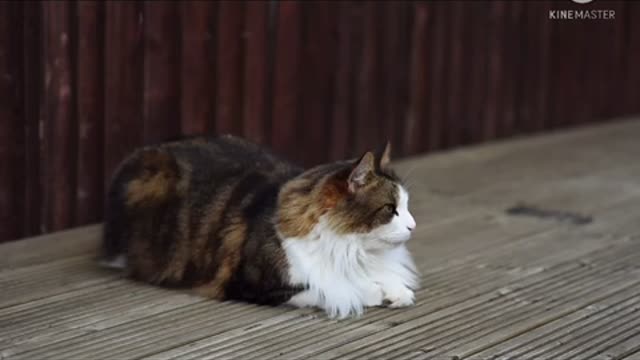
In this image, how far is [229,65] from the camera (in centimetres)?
589

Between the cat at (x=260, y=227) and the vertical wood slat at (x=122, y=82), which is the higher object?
the vertical wood slat at (x=122, y=82)

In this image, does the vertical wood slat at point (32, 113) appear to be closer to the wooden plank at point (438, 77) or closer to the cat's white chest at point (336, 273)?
the cat's white chest at point (336, 273)

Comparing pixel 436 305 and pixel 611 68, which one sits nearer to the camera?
pixel 436 305

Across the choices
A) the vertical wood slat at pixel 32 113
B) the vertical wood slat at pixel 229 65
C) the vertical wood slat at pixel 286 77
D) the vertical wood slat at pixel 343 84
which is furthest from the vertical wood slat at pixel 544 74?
the vertical wood slat at pixel 32 113

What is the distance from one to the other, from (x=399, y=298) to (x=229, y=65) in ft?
6.96

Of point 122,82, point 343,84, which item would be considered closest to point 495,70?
point 343,84

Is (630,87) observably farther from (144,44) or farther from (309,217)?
(309,217)

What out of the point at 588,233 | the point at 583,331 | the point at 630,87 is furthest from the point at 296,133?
the point at 630,87

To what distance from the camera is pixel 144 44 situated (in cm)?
544

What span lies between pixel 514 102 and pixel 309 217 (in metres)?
3.94

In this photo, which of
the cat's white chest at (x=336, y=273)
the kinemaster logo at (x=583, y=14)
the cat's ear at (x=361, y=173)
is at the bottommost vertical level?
the cat's white chest at (x=336, y=273)

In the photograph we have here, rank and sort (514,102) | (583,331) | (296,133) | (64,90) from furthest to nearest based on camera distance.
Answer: (514,102) < (296,133) < (64,90) < (583,331)

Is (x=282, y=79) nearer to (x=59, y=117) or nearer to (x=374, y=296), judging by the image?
(x=59, y=117)

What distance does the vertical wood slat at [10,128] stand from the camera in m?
4.91
